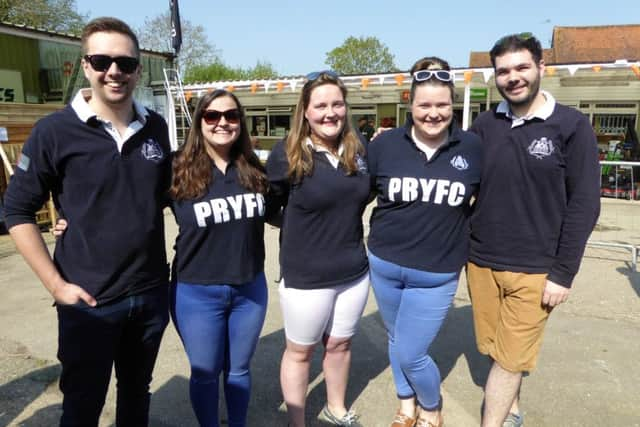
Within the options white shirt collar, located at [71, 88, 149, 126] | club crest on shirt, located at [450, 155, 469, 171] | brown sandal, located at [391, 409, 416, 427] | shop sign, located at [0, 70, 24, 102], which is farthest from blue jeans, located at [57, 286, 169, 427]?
shop sign, located at [0, 70, 24, 102]

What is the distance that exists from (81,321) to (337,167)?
1.28 m

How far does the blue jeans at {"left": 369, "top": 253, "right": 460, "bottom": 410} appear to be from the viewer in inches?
90.8

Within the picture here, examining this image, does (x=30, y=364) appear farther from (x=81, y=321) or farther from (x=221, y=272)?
(x=221, y=272)

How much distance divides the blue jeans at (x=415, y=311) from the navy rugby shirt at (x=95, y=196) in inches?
45.4

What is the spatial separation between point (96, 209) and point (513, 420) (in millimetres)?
2413

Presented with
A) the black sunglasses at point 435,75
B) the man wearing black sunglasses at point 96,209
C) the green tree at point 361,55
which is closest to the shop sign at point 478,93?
the black sunglasses at point 435,75

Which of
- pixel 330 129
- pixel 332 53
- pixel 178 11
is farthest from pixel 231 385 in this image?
pixel 332 53

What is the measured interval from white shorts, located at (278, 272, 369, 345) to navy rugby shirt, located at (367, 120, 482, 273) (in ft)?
0.85

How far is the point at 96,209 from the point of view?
1.78 m

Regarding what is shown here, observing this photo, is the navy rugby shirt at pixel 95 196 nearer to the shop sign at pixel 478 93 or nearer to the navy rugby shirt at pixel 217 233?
the navy rugby shirt at pixel 217 233

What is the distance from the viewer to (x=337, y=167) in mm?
2232

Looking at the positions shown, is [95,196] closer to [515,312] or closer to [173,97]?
[515,312]

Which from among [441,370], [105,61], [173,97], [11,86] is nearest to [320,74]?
[105,61]

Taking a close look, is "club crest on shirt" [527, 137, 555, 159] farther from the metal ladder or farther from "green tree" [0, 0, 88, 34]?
"green tree" [0, 0, 88, 34]
